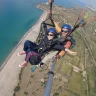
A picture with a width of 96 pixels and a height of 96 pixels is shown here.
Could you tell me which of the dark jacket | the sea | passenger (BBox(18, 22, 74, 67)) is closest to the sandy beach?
the sea

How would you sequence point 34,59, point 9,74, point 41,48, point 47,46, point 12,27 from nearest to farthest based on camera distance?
point 34,59 → point 47,46 → point 41,48 → point 9,74 → point 12,27

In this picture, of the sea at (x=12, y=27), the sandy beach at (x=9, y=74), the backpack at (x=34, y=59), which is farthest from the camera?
the sea at (x=12, y=27)

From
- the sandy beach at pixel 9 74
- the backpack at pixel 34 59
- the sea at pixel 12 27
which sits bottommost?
the sea at pixel 12 27

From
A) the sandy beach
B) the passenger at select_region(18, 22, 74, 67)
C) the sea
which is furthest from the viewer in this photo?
the sea

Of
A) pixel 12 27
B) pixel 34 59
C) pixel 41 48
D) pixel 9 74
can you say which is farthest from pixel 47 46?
pixel 12 27

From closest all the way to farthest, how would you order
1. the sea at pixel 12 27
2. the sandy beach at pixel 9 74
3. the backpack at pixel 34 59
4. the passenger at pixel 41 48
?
the backpack at pixel 34 59, the passenger at pixel 41 48, the sandy beach at pixel 9 74, the sea at pixel 12 27

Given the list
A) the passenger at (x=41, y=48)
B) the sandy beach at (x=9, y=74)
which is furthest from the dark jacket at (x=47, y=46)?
the sandy beach at (x=9, y=74)

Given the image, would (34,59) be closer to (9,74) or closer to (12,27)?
(9,74)

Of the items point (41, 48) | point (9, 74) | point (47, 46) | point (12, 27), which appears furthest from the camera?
point (12, 27)

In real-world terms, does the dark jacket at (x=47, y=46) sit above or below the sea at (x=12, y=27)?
above

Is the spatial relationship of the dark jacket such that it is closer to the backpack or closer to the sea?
the backpack

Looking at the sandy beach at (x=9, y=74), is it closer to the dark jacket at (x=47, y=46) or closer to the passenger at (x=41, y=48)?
the passenger at (x=41, y=48)
